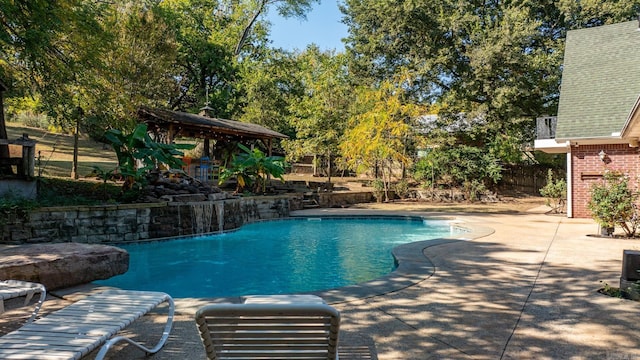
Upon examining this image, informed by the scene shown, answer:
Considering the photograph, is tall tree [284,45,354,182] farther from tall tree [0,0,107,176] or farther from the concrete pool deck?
the concrete pool deck

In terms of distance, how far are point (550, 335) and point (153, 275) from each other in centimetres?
671

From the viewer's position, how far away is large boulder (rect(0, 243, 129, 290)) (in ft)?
15.5

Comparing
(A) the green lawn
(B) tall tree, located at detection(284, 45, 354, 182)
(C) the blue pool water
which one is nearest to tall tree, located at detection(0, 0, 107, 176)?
(C) the blue pool water

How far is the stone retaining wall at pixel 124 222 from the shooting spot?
9.02 m

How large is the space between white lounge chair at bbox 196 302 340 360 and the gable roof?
14348 millimetres

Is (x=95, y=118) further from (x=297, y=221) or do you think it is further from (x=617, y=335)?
(x=617, y=335)

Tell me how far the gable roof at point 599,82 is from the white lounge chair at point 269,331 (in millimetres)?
14348

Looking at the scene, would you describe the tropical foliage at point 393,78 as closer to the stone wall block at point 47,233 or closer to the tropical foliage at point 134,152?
the tropical foliage at point 134,152

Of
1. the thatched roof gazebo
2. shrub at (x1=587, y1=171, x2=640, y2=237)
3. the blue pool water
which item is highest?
the thatched roof gazebo

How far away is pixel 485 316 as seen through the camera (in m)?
4.15

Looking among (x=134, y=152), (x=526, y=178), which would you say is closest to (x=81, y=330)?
(x=134, y=152)

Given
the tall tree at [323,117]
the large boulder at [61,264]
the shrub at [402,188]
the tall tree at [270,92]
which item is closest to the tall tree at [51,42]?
the large boulder at [61,264]

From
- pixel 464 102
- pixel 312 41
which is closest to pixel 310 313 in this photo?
pixel 464 102

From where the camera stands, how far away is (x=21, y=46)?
945cm
